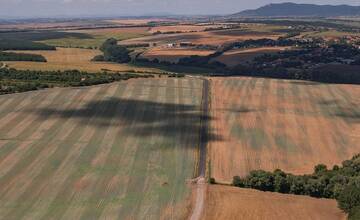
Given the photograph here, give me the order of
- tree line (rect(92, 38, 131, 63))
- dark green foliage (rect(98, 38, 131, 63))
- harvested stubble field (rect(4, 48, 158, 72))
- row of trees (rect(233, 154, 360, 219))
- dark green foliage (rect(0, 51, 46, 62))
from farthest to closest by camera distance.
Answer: dark green foliage (rect(98, 38, 131, 63)) → tree line (rect(92, 38, 131, 63)) → dark green foliage (rect(0, 51, 46, 62)) → harvested stubble field (rect(4, 48, 158, 72)) → row of trees (rect(233, 154, 360, 219))

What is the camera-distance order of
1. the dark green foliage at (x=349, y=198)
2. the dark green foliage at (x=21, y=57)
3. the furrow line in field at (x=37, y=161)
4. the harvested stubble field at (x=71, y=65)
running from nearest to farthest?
the dark green foliage at (x=349, y=198) → the furrow line in field at (x=37, y=161) → the harvested stubble field at (x=71, y=65) → the dark green foliage at (x=21, y=57)

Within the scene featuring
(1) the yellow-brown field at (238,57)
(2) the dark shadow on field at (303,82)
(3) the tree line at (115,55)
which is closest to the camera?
(2) the dark shadow on field at (303,82)

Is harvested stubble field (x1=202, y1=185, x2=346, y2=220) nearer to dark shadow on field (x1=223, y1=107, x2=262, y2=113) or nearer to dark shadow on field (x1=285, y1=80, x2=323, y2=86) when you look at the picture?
dark shadow on field (x1=223, y1=107, x2=262, y2=113)

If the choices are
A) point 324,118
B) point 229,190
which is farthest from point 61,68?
point 229,190

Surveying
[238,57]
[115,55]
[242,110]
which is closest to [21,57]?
[115,55]

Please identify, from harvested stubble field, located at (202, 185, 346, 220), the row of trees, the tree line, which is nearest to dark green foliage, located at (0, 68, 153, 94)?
the tree line

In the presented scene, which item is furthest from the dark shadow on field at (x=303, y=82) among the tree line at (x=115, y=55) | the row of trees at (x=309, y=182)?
the row of trees at (x=309, y=182)

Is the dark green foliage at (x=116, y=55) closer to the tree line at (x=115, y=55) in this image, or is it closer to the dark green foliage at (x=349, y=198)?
the tree line at (x=115, y=55)
